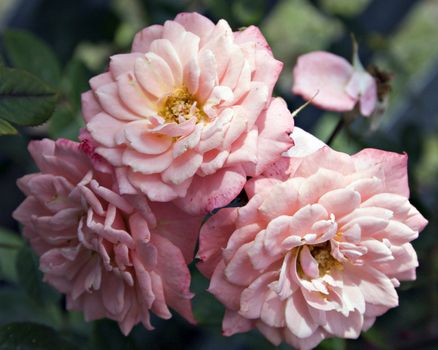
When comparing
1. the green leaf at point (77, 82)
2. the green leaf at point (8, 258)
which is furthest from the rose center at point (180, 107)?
the green leaf at point (8, 258)

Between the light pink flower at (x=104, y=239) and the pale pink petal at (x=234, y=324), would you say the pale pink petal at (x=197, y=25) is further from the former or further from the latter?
the pale pink petal at (x=234, y=324)

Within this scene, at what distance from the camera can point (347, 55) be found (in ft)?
4.20

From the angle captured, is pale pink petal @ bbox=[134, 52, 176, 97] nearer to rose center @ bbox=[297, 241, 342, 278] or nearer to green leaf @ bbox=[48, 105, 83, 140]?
rose center @ bbox=[297, 241, 342, 278]

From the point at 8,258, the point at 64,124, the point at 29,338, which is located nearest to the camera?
the point at 29,338

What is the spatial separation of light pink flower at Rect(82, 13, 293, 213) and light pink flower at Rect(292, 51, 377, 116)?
0.16m

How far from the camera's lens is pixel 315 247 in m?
0.67

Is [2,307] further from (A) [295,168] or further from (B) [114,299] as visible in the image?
(A) [295,168]

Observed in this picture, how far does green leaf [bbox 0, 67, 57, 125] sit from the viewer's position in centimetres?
66

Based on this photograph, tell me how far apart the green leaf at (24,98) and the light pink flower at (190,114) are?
47mm

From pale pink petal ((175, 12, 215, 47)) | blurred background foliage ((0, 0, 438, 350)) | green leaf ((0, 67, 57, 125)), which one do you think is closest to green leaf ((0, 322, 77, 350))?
blurred background foliage ((0, 0, 438, 350))

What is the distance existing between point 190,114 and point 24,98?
175mm

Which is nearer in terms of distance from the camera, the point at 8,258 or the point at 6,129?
the point at 6,129

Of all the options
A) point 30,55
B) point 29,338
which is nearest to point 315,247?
point 29,338

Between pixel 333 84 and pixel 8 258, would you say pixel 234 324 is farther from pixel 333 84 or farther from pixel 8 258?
pixel 8 258
